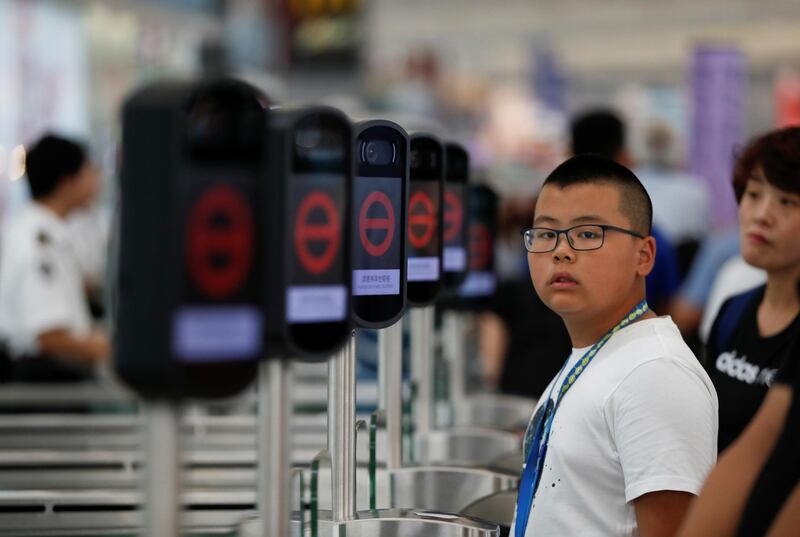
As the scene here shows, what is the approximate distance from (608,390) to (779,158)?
995mm

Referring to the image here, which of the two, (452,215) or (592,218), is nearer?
(592,218)

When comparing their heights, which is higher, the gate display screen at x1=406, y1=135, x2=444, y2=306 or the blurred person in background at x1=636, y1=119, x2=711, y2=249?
the blurred person in background at x1=636, y1=119, x2=711, y2=249

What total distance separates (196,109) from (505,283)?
5009 millimetres

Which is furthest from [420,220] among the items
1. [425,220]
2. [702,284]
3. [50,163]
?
[50,163]

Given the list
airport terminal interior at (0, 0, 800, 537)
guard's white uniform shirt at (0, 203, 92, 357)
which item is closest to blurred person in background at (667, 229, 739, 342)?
airport terminal interior at (0, 0, 800, 537)

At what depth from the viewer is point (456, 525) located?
7.59ft

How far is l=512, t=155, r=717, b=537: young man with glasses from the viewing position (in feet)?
6.46

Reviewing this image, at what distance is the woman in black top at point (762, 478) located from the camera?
1652 mm

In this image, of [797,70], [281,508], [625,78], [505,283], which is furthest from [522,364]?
[625,78]

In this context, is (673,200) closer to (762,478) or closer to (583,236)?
(583,236)

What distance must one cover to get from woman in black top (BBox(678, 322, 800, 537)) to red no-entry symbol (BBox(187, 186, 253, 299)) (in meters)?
0.71

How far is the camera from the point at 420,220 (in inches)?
104

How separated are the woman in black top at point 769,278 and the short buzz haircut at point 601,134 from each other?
1.62 metres

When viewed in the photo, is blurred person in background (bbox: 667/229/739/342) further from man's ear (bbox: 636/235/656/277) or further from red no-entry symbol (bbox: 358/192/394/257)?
red no-entry symbol (bbox: 358/192/394/257)
